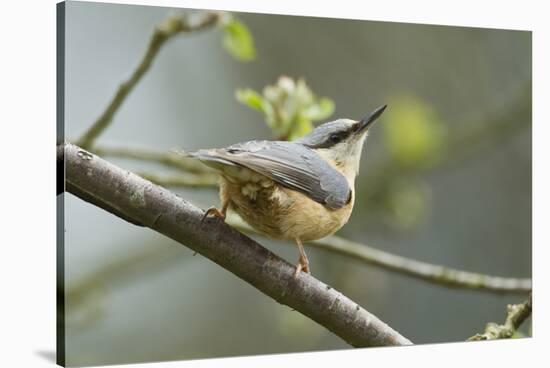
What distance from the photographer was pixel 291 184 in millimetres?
3322

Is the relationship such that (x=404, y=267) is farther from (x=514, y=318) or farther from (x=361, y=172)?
(x=361, y=172)

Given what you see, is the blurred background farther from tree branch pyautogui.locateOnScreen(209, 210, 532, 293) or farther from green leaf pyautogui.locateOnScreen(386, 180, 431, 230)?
tree branch pyautogui.locateOnScreen(209, 210, 532, 293)

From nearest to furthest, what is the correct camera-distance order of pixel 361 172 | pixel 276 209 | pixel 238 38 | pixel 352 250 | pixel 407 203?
pixel 276 209 < pixel 238 38 < pixel 352 250 < pixel 407 203 < pixel 361 172

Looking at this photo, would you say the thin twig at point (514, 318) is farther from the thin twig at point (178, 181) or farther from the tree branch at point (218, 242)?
the thin twig at point (178, 181)

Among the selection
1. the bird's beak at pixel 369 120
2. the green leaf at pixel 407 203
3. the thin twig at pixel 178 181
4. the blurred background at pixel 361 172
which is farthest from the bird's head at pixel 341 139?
the green leaf at pixel 407 203

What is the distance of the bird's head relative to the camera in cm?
378

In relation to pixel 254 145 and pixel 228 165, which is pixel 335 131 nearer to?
pixel 254 145

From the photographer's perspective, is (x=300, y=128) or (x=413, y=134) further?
(x=413, y=134)

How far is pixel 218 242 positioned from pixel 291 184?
0.41 meters

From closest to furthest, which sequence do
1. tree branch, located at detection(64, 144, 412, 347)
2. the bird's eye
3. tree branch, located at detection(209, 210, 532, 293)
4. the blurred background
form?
tree branch, located at detection(64, 144, 412, 347) < the bird's eye < tree branch, located at detection(209, 210, 532, 293) < the blurred background

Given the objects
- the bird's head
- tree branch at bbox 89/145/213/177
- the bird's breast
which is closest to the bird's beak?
the bird's head

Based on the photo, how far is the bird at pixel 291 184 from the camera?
123 inches

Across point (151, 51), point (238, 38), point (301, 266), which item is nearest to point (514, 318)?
point (301, 266)

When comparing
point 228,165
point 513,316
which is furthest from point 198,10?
point 513,316
